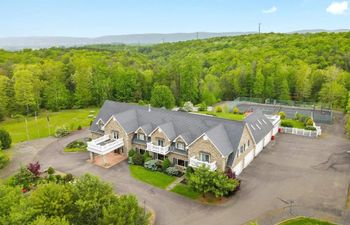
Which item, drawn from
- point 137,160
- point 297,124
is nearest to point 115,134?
point 137,160

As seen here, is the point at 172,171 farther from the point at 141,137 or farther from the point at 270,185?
the point at 270,185

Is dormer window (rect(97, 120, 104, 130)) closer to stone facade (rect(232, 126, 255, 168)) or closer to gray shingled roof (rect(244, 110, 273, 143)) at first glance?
stone facade (rect(232, 126, 255, 168))

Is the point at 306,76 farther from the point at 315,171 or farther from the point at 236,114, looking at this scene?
the point at 315,171

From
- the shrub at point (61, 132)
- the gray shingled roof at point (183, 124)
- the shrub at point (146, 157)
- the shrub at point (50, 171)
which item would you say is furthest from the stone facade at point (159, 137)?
the shrub at point (61, 132)

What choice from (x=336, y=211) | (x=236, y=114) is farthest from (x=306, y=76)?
(x=336, y=211)

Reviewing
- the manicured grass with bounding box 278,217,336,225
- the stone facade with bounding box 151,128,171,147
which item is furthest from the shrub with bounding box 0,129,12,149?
the manicured grass with bounding box 278,217,336,225

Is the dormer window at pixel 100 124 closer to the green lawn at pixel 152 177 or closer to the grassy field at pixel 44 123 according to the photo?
the green lawn at pixel 152 177
